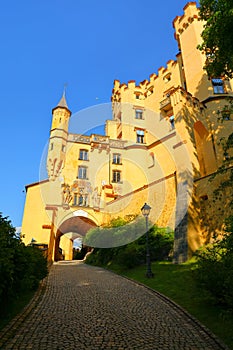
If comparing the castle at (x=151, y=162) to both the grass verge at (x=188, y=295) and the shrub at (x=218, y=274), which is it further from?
the shrub at (x=218, y=274)

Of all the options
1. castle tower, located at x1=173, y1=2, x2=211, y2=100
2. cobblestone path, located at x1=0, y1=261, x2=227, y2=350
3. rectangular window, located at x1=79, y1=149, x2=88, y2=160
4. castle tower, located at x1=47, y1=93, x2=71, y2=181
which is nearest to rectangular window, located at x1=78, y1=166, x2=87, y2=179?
rectangular window, located at x1=79, y1=149, x2=88, y2=160

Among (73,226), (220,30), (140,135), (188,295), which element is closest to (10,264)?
(188,295)

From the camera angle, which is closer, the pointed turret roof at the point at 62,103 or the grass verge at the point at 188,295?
the grass verge at the point at 188,295

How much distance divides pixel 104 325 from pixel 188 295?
3545 millimetres

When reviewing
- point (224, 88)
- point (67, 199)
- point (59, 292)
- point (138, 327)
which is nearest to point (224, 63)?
point (224, 88)

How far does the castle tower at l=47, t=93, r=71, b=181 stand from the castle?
4.8 inches

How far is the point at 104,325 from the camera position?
557 cm

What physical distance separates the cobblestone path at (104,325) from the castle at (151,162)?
6251 millimetres

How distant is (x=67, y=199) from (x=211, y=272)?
831 inches

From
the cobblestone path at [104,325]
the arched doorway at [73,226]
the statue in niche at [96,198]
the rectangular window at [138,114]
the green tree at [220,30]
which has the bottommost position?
the cobblestone path at [104,325]

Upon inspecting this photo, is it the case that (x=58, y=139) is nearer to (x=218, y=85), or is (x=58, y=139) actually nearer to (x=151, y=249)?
(x=218, y=85)

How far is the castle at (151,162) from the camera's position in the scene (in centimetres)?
1475

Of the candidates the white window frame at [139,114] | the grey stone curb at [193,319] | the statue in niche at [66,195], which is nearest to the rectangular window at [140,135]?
the white window frame at [139,114]

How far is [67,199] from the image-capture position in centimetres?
2598
